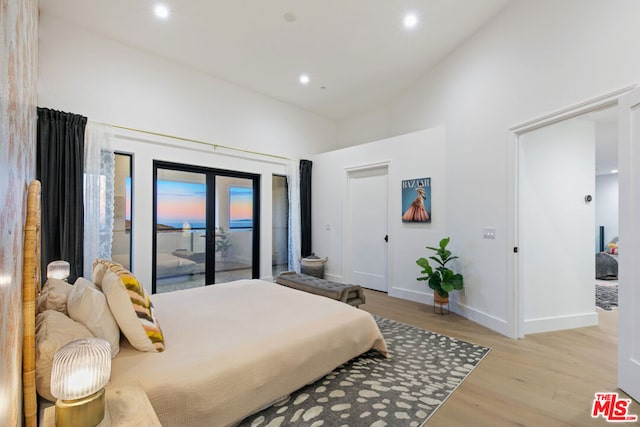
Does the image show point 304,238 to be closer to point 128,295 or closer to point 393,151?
point 393,151

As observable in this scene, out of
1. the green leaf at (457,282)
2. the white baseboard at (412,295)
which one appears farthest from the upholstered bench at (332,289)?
the white baseboard at (412,295)

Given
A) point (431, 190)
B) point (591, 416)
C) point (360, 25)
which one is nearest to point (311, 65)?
point (360, 25)

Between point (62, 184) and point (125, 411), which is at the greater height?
point (62, 184)

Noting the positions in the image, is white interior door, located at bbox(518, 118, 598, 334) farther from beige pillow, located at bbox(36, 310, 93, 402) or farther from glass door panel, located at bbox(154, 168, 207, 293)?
glass door panel, located at bbox(154, 168, 207, 293)

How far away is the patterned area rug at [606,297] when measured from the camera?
13.8ft

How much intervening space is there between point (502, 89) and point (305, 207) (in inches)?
151

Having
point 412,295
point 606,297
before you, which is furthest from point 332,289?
point 606,297

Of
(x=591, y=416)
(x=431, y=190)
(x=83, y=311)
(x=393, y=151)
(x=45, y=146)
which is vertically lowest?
(x=591, y=416)

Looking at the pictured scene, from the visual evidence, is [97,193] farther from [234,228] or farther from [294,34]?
[294,34]

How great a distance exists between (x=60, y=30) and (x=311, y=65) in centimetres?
310

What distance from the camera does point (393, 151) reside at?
16.0 feet

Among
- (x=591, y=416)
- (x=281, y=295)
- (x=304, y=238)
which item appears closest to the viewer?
(x=591, y=416)

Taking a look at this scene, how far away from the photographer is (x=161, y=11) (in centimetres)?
331

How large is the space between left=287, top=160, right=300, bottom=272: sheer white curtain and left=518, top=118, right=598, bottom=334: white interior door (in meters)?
3.73
